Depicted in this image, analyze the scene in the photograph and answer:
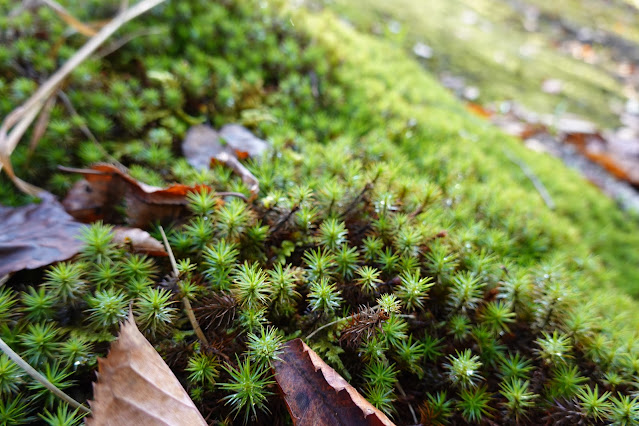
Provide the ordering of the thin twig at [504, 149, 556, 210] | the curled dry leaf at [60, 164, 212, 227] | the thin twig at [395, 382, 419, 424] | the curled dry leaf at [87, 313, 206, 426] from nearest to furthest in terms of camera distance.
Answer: the curled dry leaf at [87, 313, 206, 426] < the thin twig at [395, 382, 419, 424] < the curled dry leaf at [60, 164, 212, 227] < the thin twig at [504, 149, 556, 210]

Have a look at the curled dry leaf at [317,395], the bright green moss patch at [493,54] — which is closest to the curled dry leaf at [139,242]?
the curled dry leaf at [317,395]

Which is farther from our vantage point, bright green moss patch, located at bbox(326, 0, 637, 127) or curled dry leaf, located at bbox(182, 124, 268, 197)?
bright green moss patch, located at bbox(326, 0, 637, 127)

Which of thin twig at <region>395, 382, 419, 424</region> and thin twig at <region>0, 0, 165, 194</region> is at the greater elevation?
thin twig at <region>0, 0, 165, 194</region>

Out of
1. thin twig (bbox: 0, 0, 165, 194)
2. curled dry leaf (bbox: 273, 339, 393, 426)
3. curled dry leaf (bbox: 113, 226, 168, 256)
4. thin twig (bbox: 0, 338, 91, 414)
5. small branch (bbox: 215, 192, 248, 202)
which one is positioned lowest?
curled dry leaf (bbox: 273, 339, 393, 426)

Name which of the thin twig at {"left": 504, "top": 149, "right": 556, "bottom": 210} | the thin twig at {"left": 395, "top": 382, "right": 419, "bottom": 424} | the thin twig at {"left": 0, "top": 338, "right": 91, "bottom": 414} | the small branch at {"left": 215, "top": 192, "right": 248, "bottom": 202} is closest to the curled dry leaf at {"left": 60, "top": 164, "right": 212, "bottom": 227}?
the small branch at {"left": 215, "top": 192, "right": 248, "bottom": 202}

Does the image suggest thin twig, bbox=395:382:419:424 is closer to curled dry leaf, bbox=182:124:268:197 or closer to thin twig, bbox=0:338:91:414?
thin twig, bbox=0:338:91:414

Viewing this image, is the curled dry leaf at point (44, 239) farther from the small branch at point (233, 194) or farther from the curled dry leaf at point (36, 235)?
the small branch at point (233, 194)
